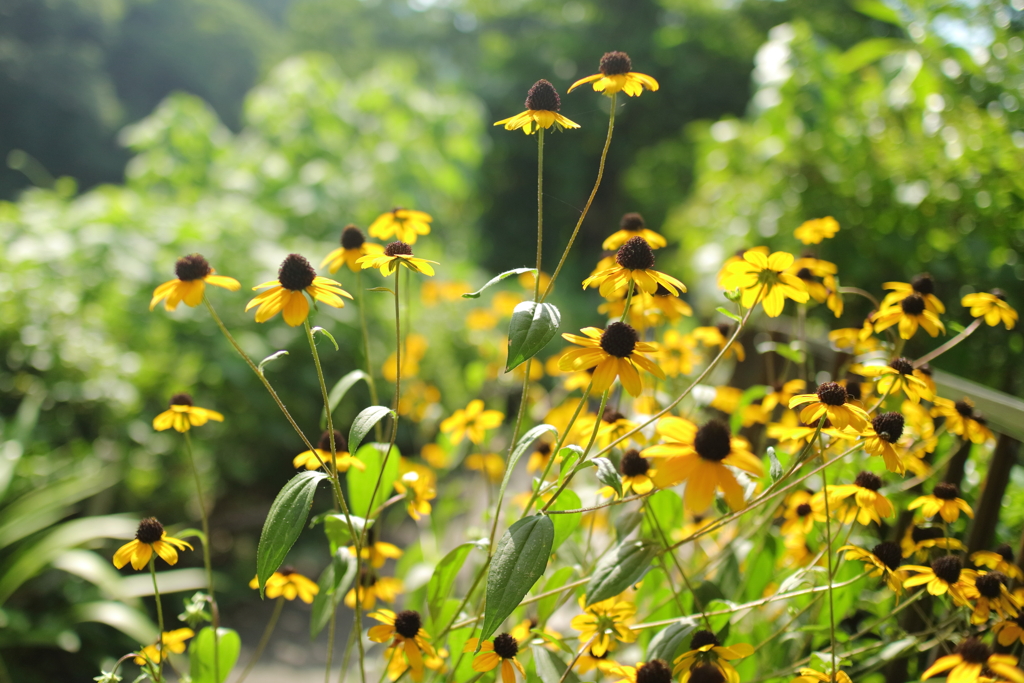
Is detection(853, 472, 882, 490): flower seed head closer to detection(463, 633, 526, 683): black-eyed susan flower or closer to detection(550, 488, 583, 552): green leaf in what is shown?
detection(550, 488, 583, 552): green leaf

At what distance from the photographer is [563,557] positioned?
99cm

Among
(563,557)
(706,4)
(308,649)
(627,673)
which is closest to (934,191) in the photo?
(563,557)

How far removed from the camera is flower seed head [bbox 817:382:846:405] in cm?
63

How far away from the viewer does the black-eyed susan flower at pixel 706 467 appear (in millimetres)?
574

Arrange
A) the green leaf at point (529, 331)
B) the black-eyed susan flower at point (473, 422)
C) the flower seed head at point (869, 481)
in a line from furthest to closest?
the black-eyed susan flower at point (473, 422) < the flower seed head at point (869, 481) < the green leaf at point (529, 331)

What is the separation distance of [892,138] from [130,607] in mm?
2691

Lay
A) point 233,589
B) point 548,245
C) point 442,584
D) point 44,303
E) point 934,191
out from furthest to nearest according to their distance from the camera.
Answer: point 548,245 < point 233,589 < point 44,303 < point 934,191 < point 442,584

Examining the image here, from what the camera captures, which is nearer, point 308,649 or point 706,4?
point 308,649

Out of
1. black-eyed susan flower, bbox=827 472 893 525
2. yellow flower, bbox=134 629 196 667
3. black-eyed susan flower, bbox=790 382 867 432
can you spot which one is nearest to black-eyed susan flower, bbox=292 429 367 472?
yellow flower, bbox=134 629 196 667

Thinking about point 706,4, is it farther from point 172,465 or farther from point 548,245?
point 172,465

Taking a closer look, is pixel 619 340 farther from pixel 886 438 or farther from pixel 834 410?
pixel 886 438

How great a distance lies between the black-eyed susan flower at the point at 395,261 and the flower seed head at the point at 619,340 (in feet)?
0.64

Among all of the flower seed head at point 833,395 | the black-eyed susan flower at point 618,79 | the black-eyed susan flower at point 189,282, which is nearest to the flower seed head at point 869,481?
the flower seed head at point 833,395

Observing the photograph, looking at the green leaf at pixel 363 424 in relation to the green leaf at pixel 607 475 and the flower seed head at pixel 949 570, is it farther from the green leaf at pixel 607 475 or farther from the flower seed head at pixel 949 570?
the flower seed head at pixel 949 570
